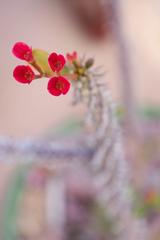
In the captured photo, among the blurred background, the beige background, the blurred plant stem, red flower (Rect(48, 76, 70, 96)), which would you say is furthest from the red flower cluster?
the beige background

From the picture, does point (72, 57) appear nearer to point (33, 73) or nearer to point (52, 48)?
point (33, 73)

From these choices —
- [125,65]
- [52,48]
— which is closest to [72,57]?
[125,65]

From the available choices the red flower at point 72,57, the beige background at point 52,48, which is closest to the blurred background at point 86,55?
the beige background at point 52,48

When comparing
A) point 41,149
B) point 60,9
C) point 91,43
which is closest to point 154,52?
point 91,43

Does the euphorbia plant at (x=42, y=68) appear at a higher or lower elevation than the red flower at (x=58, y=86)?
higher

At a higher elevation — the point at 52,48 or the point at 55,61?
the point at 52,48

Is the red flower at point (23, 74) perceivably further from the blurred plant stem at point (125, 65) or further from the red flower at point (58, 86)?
the blurred plant stem at point (125, 65)
